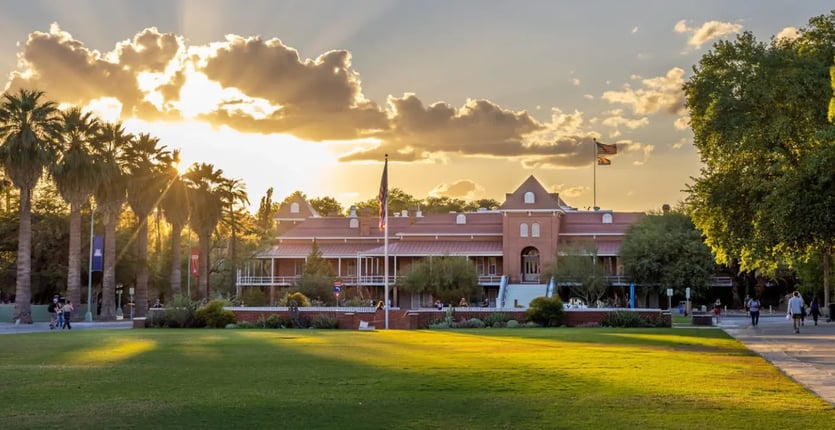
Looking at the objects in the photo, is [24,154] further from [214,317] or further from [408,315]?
[408,315]

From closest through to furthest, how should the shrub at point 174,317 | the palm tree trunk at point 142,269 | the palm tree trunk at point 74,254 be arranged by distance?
1. the shrub at point 174,317
2. the palm tree trunk at point 74,254
3. the palm tree trunk at point 142,269

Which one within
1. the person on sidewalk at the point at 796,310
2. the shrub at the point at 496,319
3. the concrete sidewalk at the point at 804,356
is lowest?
the concrete sidewalk at the point at 804,356

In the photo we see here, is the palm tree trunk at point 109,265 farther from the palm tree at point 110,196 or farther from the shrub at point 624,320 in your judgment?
the shrub at point 624,320

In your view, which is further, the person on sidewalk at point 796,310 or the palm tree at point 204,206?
the palm tree at point 204,206

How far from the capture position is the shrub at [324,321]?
1796 inches

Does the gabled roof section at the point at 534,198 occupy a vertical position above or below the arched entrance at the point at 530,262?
above

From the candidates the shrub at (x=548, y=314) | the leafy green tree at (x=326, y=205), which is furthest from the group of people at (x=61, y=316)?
the leafy green tree at (x=326, y=205)

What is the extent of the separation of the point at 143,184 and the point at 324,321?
70.9ft

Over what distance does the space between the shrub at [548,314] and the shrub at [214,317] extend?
15332 millimetres

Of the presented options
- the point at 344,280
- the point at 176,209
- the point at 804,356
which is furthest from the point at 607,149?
the point at 804,356

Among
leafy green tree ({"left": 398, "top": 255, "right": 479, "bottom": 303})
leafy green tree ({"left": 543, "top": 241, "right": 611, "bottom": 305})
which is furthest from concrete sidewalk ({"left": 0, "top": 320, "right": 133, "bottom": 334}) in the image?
leafy green tree ({"left": 543, "top": 241, "right": 611, "bottom": 305})

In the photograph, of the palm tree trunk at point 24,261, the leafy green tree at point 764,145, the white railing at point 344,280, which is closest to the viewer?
the leafy green tree at point 764,145

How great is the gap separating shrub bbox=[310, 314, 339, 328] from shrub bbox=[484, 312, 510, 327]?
25.1 ft

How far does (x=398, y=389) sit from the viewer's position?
14789 mm
